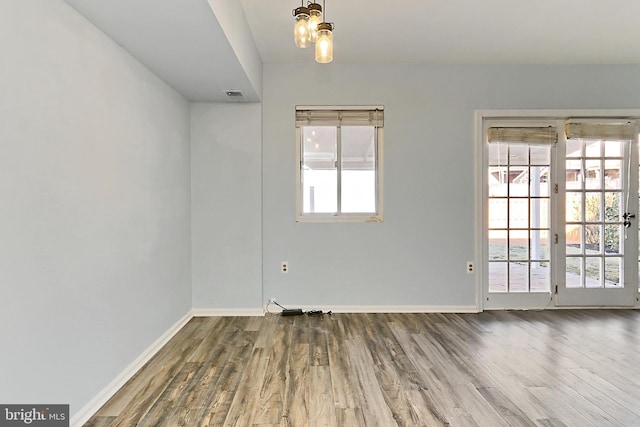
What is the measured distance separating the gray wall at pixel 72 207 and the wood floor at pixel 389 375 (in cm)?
43

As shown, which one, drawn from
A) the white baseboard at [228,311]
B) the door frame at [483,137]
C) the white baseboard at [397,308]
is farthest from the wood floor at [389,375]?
the door frame at [483,137]

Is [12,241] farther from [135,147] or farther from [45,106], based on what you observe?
[135,147]

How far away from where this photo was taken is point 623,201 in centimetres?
374

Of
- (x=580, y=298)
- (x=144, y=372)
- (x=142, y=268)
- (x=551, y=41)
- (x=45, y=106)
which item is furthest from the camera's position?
(x=580, y=298)

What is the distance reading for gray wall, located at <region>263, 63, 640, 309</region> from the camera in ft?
11.9

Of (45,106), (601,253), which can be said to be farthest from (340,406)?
(601,253)

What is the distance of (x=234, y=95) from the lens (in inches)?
129

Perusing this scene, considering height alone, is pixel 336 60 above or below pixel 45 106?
above

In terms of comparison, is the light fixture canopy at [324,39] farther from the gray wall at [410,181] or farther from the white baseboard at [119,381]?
the white baseboard at [119,381]

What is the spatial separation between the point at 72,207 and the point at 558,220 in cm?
443

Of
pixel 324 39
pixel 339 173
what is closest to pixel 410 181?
pixel 339 173

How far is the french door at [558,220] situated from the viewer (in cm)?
371

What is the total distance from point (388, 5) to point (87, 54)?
2060 mm

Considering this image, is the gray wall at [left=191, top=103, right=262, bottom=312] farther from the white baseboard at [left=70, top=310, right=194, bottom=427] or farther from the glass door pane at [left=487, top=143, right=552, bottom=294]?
the glass door pane at [left=487, top=143, right=552, bottom=294]
